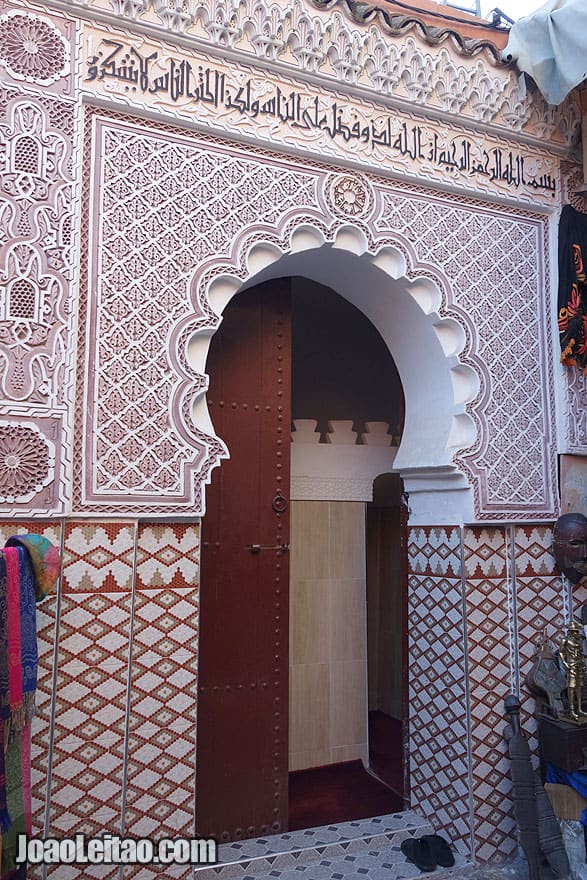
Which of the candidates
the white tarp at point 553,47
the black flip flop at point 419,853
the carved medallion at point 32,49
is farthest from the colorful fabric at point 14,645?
the white tarp at point 553,47

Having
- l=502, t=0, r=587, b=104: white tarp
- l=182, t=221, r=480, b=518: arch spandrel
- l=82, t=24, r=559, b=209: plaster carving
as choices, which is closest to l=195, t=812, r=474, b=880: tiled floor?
l=182, t=221, r=480, b=518: arch spandrel

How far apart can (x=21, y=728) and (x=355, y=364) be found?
2.82m

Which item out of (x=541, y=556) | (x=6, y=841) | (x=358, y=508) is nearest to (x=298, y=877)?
(x=6, y=841)

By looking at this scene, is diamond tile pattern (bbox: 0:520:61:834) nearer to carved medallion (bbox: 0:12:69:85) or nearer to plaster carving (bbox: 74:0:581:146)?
carved medallion (bbox: 0:12:69:85)

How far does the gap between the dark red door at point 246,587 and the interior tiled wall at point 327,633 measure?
0.70 m

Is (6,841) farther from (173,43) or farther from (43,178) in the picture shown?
(173,43)

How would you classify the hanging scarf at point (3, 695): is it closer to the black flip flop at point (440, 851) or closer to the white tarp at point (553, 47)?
the black flip flop at point (440, 851)

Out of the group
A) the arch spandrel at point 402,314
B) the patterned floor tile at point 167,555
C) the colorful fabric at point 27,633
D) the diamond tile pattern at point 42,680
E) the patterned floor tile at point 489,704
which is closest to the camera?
the colorful fabric at point 27,633

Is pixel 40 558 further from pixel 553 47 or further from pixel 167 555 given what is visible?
pixel 553 47

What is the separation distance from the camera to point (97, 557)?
2090 millimetres

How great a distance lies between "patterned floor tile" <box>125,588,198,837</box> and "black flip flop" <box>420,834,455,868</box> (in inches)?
38.1

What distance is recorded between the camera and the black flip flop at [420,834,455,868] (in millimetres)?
2518

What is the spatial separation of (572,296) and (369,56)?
1269 mm

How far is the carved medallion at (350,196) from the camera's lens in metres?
2.58
